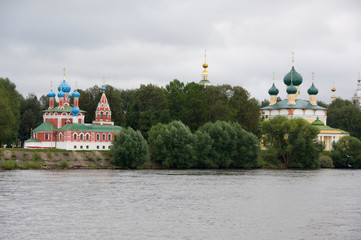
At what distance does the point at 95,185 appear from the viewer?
4828 centimetres

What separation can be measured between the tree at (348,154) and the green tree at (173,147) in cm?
2188

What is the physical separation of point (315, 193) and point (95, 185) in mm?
15893

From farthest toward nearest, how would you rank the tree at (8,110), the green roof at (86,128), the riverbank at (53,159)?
the green roof at (86,128)
the tree at (8,110)
the riverbank at (53,159)

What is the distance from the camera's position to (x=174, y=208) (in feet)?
119

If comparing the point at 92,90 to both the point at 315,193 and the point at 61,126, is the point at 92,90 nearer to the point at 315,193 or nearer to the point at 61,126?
the point at 61,126

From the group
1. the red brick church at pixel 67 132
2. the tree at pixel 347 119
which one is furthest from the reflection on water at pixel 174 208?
the tree at pixel 347 119

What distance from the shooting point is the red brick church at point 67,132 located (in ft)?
270

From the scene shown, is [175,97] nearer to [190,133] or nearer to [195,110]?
[195,110]

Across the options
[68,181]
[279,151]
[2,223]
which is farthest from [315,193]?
[279,151]

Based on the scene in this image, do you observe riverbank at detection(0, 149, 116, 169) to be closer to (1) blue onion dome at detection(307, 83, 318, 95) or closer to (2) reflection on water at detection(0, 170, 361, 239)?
(2) reflection on water at detection(0, 170, 361, 239)

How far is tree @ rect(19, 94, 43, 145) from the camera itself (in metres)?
95.8

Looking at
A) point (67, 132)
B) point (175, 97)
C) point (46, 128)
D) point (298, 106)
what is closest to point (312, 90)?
point (298, 106)

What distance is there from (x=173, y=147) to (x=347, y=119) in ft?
159

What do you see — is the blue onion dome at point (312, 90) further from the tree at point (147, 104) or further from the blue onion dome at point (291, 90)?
the tree at point (147, 104)
